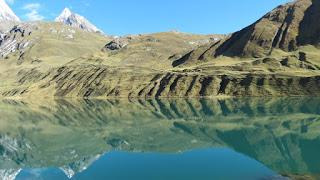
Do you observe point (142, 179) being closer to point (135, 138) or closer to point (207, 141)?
point (207, 141)

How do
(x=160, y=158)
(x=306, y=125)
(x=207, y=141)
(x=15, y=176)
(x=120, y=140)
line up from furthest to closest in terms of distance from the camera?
(x=306, y=125), (x=120, y=140), (x=207, y=141), (x=160, y=158), (x=15, y=176)

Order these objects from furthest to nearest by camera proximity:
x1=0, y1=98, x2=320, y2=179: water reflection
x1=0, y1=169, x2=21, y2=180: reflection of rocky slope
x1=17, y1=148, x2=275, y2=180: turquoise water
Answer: x1=0, y1=98, x2=320, y2=179: water reflection < x1=0, y1=169, x2=21, y2=180: reflection of rocky slope < x1=17, y1=148, x2=275, y2=180: turquoise water

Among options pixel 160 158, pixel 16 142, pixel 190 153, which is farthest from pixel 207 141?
pixel 16 142

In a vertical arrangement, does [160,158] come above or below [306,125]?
above

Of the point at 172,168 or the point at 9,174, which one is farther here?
the point at 9,174

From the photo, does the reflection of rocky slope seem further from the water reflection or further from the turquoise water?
the turquoise water

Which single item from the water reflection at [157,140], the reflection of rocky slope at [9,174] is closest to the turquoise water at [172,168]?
the reflection of rocky slope at [9,174]

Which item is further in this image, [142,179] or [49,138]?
[49,138]

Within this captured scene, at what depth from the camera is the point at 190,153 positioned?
81.7 meters

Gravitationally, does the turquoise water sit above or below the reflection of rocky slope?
below

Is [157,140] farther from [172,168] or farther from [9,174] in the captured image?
[9,174]

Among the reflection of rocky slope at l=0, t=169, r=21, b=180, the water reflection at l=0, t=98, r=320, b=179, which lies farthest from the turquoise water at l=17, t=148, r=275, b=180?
the water reflection at l=0, t=98, r=320, b=179

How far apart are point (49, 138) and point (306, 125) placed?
68082mm

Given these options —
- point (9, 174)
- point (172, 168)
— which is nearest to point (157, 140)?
point (172, 168)
